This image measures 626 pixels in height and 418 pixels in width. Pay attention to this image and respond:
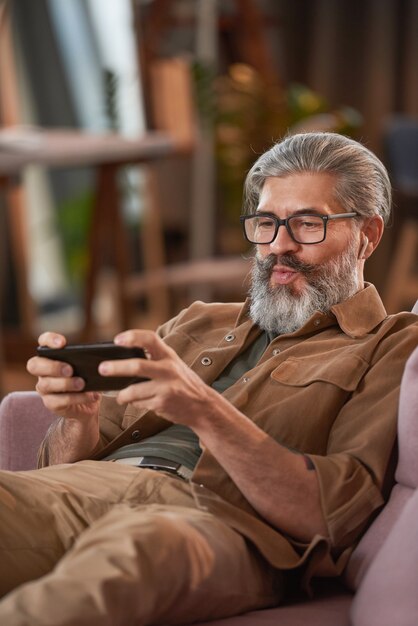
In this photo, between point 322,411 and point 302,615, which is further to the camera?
point 322,411

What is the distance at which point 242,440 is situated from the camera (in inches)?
71.9

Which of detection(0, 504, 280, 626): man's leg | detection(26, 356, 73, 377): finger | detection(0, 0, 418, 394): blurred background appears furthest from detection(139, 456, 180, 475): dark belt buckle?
detection(0, 0, 418, 394): blurred background

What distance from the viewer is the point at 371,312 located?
84.1 inches

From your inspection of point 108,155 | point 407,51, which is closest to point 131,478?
point 108,155

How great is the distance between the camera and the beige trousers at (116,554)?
1.55 metres

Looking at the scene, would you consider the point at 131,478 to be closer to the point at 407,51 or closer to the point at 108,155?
the point at 108,155

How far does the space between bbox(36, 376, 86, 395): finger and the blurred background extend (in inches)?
116

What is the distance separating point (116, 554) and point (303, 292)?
2.45ft

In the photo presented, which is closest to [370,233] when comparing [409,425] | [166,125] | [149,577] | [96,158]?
[409,425]

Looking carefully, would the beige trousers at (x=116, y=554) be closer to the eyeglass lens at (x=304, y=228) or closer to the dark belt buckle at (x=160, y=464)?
the dark belt buckle at (x=160, y=464)

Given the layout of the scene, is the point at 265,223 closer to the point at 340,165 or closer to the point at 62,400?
the point at 340,165

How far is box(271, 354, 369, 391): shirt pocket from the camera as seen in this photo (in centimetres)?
198

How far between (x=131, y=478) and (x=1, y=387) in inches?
90.1

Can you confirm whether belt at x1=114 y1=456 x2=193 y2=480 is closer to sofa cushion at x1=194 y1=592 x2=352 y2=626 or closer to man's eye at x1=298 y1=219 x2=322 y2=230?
sofa cushion at x1=194 y1=592 x2=352 y2=626
